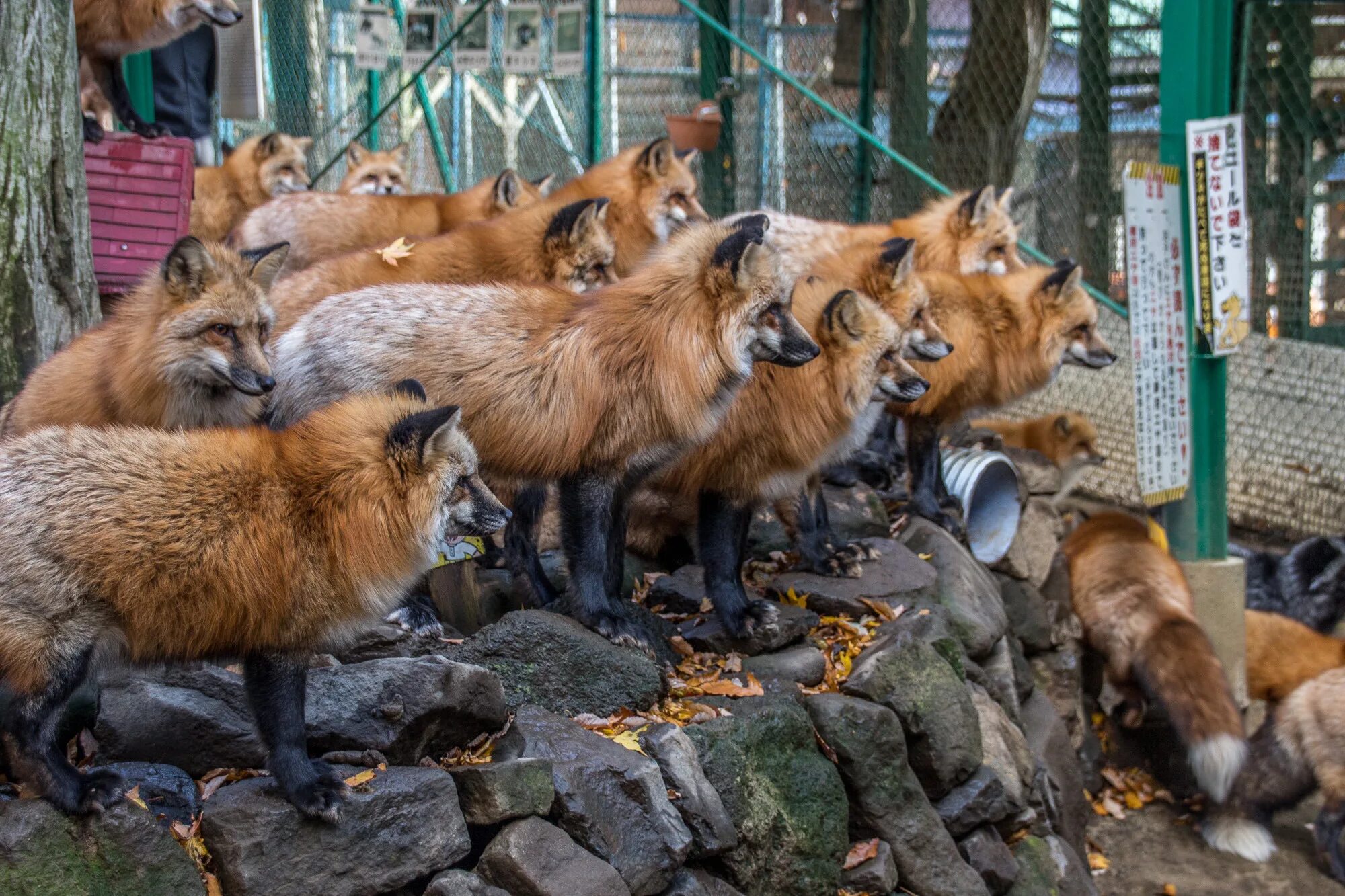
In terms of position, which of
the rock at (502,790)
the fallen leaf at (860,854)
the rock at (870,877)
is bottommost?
the rock at (870,877)

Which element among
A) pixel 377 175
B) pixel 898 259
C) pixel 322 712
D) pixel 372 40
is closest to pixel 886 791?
pixel 322 712

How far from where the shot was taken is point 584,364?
4535 mm

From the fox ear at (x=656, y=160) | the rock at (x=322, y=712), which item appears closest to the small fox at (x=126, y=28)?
the fox ear at (x=656, y=160)

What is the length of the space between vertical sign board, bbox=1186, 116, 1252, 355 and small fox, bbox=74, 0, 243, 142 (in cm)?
603

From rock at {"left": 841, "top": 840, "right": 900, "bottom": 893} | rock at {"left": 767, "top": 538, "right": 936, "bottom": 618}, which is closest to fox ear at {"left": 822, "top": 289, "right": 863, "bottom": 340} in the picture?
rock at {"left": 767, "top": 538, "right": 936, "bottom": 618}

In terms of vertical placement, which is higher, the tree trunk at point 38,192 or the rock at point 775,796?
the tree trunk at point 38,192

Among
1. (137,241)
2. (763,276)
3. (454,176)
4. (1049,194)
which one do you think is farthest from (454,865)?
(454,176)

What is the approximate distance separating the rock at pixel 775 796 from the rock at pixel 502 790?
732mm

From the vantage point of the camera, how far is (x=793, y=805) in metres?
4.36

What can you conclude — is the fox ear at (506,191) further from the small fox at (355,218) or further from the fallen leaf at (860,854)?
the fallen leaf at (860,854)

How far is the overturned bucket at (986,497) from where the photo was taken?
7395 millimetres

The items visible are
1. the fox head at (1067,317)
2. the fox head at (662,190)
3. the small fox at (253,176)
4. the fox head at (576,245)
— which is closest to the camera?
the fox head at (576,245)

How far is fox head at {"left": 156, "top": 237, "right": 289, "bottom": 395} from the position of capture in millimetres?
4488

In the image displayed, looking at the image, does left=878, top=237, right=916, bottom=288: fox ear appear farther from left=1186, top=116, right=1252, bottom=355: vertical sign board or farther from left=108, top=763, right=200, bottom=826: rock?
left=108, top=763, right=200, bottom=826: rock
